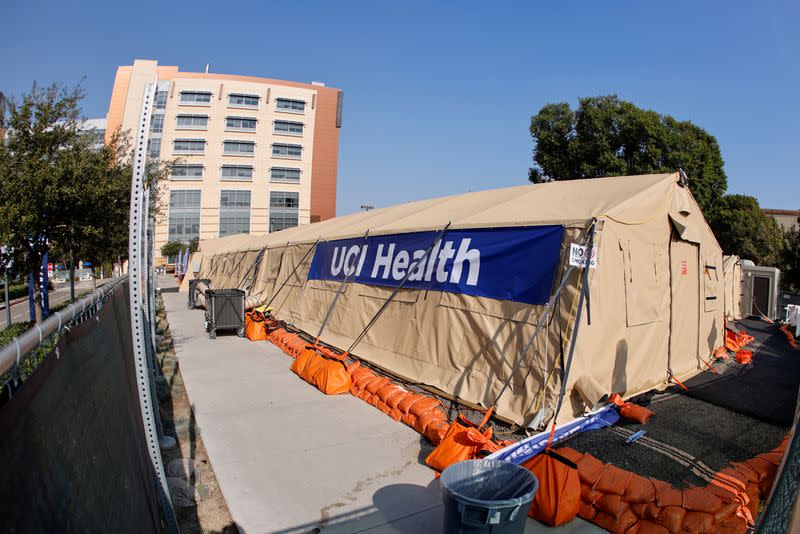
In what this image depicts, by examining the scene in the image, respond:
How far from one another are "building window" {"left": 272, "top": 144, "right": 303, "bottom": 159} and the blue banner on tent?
179 feet

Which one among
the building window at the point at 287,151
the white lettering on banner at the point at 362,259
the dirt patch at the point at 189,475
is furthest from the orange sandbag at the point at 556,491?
the building window at the point at 287,151

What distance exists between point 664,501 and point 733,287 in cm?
1768

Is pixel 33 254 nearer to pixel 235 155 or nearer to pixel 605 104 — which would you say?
pixel 605 104

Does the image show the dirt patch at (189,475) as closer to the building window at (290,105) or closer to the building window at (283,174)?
the building window at (283,174)

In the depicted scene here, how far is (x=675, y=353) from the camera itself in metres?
7.54

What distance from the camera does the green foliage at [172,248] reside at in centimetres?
5172

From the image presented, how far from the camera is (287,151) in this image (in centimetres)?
6009

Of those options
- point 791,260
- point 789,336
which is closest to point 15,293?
point 789,336

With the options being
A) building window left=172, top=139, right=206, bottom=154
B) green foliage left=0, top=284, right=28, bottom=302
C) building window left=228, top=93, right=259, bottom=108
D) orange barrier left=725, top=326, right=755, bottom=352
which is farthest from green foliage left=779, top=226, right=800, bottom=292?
building window left=172, top=139, right=206, bottom=154

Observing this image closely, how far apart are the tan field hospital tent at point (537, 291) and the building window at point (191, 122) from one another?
184ft

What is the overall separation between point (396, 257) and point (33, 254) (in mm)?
8312

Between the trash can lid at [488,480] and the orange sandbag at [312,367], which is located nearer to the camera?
the trash can lid at [488,480]

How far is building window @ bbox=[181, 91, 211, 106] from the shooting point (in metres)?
57.6

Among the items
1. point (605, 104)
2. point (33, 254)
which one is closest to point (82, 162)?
point (33, 254)
